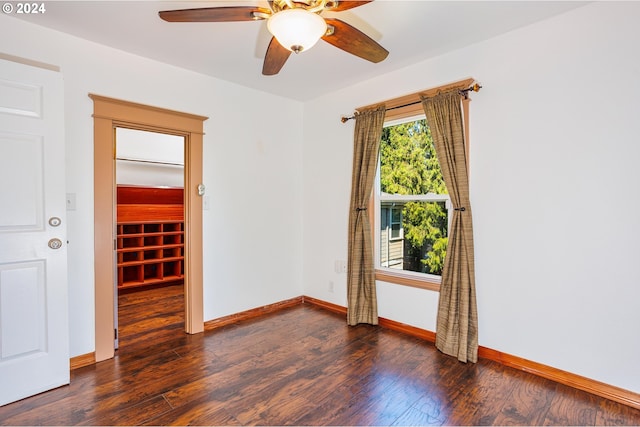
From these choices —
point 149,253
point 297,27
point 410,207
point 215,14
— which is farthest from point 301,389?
point 149,253

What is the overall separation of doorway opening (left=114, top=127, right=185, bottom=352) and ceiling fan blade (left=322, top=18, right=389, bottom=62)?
3.44m

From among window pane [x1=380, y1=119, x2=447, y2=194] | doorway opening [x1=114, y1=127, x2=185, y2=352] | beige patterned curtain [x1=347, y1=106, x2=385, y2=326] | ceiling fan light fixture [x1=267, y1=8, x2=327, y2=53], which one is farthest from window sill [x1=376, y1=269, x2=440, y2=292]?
doorway opening [x1=114, y1=127, x2=185, y2=352]

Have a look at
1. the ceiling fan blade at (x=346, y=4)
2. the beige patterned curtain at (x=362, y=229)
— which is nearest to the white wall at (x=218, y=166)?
the beige patterned curtain at (x=362, y=229)

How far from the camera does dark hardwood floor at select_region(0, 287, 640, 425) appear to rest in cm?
187

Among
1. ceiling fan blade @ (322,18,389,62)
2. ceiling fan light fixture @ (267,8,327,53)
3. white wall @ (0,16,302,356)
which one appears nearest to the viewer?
ceiling fan light fixture @ (267,8,327,53)

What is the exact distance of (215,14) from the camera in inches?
64.1

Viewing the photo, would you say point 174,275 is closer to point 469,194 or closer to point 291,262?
point 291,262

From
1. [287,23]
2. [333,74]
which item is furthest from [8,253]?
[333,74]

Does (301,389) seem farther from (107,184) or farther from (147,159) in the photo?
(147,159)

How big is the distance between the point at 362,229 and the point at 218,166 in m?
1.66

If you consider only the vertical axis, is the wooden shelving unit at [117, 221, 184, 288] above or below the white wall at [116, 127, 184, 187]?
below

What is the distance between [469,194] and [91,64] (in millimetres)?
3285

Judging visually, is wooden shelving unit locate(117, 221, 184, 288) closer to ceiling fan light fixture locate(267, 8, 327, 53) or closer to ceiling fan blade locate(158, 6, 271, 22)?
ceiling fan blade locate(158, 6, 271, 22)

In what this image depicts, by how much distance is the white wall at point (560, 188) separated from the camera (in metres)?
2.03
